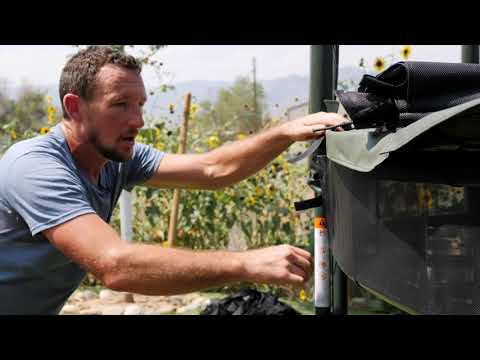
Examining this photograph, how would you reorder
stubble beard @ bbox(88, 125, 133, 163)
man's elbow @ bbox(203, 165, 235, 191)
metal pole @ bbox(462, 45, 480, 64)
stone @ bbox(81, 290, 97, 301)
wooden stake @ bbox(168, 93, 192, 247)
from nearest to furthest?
1. stubble beard @ bbox(88, 125, 133, 163)
2. man's elbow @ bbox(203, 165, 235, 191)
3. metal pole @ bbox(462, 45, 480, 64)
4. wooden stake @ bbox(168, 93, 192, 247)
5. stone @ bbox(81, 290, 97, 301)

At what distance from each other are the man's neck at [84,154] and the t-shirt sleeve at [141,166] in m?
0.37

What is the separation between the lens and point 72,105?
2623 mm

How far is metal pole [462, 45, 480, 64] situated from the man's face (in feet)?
5.99

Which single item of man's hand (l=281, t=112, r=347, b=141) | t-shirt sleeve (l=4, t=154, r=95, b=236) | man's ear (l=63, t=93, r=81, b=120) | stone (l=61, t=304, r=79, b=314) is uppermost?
man's ear (l=63, t=93, r=81, b=120)

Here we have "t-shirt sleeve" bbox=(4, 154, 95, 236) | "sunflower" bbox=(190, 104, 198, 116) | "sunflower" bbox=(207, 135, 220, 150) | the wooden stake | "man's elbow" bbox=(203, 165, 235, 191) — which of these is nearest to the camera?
"t-shirt sleeve" bbox=(4, 154, 95, 236)

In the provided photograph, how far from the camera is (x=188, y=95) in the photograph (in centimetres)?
511

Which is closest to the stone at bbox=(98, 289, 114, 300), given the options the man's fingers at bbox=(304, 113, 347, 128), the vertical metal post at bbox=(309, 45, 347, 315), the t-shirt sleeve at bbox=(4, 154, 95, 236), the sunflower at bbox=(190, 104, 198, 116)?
the sunflower at bbox=(190, 104, 198, 116)

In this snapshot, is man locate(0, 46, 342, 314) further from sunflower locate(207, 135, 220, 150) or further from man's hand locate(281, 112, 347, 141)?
sunflower locate(207, 135, 220, 150)

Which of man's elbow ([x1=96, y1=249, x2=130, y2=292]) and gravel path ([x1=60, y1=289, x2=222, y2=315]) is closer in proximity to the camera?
man's elbow ([x1=96, y1=249, x2=130, y2=292])

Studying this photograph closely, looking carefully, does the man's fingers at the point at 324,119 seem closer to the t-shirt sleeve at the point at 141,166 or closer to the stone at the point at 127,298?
the t-shirt sleeve at the point at 141,166

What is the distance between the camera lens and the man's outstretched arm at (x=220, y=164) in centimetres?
303

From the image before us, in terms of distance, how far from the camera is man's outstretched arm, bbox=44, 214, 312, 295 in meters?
1.74

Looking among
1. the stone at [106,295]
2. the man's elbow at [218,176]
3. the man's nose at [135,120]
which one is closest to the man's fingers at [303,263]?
the man's nose at [135,120]

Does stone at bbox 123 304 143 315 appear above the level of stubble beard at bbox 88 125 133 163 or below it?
below
